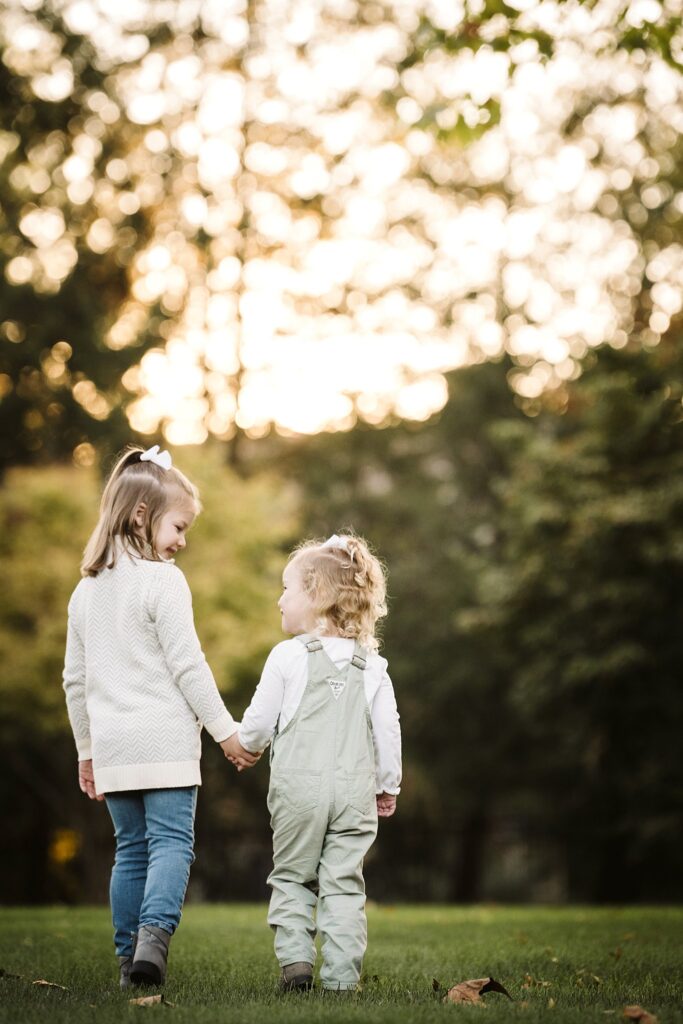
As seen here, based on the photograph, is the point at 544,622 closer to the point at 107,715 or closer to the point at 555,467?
the point at 555,467

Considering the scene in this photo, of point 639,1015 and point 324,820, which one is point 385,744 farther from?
point 639,1015

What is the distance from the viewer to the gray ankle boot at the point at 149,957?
13.4 feet

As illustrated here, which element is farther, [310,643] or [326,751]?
[310,643]

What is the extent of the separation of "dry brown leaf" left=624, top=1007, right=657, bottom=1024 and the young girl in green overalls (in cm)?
93

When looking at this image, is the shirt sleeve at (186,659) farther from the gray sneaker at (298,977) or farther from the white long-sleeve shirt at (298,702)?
the gray sneaker at (298,977)

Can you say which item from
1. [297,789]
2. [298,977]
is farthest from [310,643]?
[298,977]

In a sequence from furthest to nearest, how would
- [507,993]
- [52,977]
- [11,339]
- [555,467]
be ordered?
[11,339], [555,467], [52,977], [507,993]

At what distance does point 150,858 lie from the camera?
427 centimetres

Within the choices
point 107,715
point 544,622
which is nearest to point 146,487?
point 107,715

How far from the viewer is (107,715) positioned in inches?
171

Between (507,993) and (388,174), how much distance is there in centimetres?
1914

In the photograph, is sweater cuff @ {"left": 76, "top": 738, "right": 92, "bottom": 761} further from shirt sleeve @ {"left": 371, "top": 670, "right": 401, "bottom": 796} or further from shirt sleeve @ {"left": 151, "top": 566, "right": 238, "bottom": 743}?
shirt sleeve @ {"left": 371, "top": 670, "right": 401, "bottom": 796}

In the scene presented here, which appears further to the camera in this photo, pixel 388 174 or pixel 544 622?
pixel 388 174

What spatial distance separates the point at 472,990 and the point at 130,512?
2.10 m
